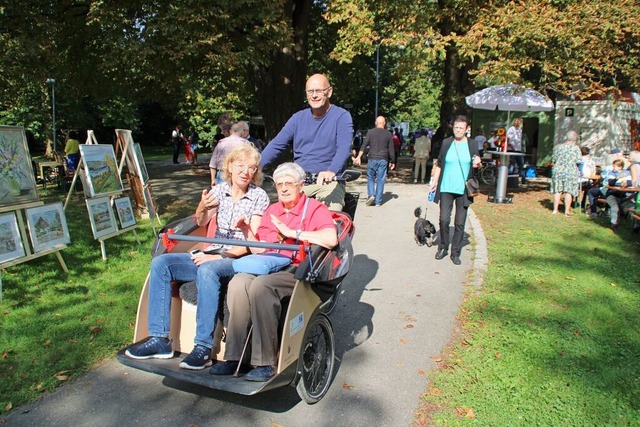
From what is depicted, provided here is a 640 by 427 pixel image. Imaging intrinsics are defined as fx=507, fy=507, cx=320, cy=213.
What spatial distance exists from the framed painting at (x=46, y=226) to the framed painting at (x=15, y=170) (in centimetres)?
19

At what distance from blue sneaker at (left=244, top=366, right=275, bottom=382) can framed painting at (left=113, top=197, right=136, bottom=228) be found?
5285 millimetres

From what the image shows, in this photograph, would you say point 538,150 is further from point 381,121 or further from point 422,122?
point 422,122

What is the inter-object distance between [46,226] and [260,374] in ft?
14.5

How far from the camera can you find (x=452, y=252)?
7176 mm

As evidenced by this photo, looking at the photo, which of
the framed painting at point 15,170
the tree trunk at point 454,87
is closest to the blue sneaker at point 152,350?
the framed painting at point 15,170

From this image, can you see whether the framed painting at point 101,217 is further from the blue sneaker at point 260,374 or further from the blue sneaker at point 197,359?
the blue sneaker at point 260,374

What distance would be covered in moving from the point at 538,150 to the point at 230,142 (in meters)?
20.9

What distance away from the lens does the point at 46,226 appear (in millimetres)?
6195

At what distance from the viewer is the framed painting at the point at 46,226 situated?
597 cm

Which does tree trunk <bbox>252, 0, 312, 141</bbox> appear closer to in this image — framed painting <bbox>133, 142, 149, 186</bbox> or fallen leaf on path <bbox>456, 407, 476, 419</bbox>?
framed painting <bbox>133, 142, 149, 186</bbox>

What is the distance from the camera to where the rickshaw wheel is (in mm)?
3391

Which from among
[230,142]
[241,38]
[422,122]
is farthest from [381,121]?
[422,122]

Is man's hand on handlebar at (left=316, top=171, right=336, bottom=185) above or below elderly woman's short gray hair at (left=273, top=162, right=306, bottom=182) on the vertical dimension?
below

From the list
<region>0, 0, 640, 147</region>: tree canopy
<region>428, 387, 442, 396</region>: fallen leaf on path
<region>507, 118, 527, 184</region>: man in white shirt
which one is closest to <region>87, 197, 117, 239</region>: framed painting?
<region>428, 387, 442, 396</region>: fallen leaf on path
